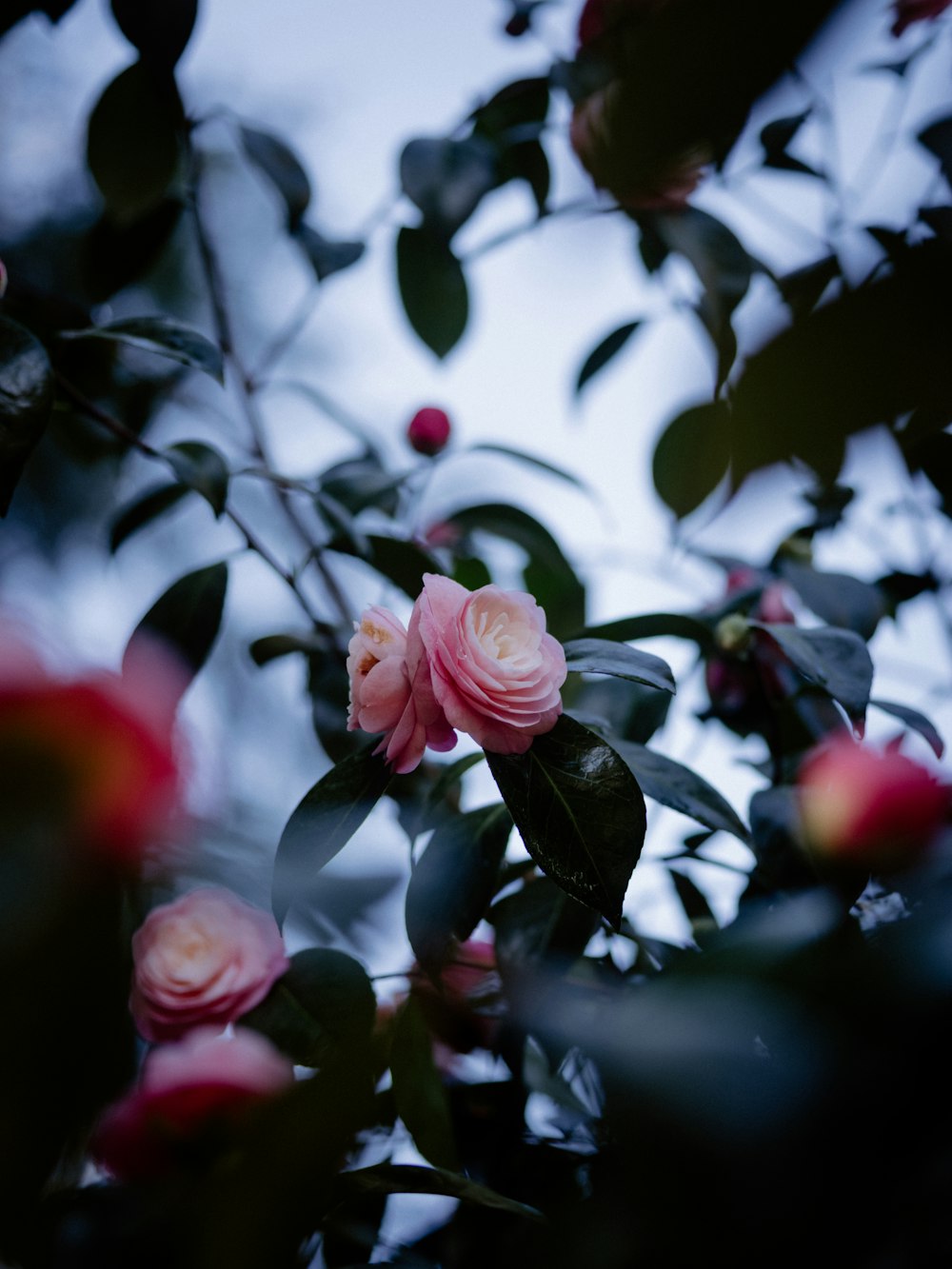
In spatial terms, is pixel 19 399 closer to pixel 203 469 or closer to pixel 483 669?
pixel 203 469

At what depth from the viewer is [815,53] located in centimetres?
10

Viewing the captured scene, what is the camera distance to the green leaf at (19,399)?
45 centimetres

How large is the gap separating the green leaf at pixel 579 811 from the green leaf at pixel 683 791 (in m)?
0.07

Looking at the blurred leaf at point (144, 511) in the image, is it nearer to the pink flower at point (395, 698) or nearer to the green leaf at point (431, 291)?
the green leaf at point (431, 291)

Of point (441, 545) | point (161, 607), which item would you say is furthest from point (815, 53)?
point (441, 545)

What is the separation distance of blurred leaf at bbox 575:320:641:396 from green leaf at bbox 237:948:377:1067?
2.25 feet

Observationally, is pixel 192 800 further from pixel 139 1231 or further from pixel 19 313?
pixel 19 313

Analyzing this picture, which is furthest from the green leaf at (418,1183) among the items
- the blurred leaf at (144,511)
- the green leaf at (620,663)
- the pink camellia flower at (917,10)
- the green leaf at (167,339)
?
the pink camellia flower at (917,10)

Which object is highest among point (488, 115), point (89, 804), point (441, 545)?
point (488, 115)

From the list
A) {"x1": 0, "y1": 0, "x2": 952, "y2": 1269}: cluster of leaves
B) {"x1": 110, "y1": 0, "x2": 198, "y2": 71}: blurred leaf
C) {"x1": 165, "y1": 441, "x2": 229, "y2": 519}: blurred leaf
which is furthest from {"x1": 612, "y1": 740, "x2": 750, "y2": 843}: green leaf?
{"x1": 110, "y1": 0, "x2": 198, "y2": 71}: blurred leaf

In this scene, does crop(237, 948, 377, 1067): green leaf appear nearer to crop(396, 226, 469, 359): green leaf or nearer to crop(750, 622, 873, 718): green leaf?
crop(750, 622, 873, 718): green leaf

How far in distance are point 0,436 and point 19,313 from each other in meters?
0.30

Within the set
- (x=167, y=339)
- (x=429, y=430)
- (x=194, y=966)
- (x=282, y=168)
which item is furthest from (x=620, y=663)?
(x=282, y=168)

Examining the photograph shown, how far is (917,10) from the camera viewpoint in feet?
2.53
